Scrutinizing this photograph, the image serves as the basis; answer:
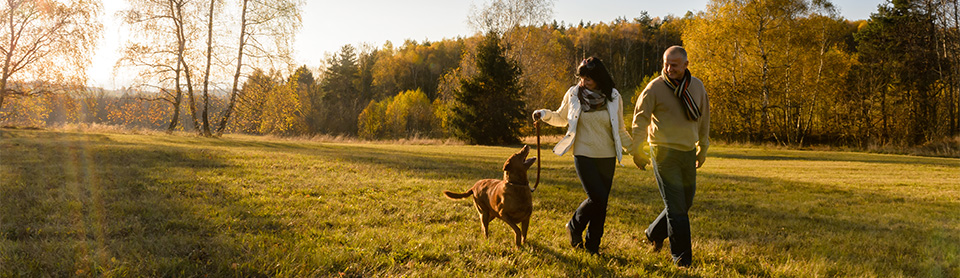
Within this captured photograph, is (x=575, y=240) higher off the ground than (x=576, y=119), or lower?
lower

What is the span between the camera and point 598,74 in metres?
3.66

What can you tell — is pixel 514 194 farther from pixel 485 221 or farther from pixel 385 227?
pixel 385 227

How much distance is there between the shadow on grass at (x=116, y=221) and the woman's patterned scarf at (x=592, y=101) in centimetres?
280

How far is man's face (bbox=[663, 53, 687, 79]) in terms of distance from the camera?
11.1ft

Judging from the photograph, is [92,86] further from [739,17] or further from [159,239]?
[739,17]

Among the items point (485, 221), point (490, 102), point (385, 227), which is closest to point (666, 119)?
point (485, 221)

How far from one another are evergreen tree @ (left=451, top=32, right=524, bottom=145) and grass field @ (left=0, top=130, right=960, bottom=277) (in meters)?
18.2

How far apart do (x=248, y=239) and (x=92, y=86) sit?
20.7 meters

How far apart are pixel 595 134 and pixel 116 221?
4.65m

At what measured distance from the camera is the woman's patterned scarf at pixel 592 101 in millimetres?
3629

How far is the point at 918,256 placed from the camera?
14.0ft

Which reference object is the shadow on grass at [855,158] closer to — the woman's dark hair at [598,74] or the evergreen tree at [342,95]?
the woman's dark hair at [598,74]

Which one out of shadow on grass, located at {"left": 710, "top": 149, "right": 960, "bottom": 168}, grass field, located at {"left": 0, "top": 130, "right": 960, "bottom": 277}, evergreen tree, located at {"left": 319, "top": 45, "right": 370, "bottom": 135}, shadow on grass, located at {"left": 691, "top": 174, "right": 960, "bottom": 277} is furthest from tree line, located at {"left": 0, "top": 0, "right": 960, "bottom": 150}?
evergreen tree, located at {"left": 319, "top": 45, "right": 370, "bottom": 135}

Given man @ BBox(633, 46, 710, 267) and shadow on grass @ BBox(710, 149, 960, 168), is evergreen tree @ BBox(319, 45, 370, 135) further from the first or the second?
man @ BBox(633, 46, 710, 267)
